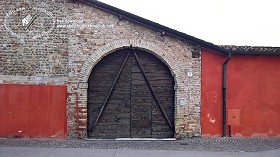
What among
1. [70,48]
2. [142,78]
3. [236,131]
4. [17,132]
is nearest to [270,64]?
[236,131]

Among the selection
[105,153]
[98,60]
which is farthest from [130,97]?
[105,153]

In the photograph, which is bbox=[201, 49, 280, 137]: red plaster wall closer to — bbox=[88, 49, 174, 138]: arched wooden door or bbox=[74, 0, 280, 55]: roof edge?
bbox=[74, 0, 280, 55]: roof edge

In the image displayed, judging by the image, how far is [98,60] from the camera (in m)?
8.91

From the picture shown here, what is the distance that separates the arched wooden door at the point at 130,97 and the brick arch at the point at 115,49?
→ 0.26 meters

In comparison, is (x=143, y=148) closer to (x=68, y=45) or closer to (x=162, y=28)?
(x=162, y=28)

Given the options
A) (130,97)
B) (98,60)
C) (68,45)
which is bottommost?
(130,97)

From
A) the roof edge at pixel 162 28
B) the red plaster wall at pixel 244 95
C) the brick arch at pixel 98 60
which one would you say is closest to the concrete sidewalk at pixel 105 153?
the brick arch at pixel 98 60

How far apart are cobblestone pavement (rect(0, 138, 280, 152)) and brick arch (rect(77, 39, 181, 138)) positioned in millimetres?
755

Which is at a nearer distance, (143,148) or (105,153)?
(105,153)

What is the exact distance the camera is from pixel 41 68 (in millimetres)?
8828

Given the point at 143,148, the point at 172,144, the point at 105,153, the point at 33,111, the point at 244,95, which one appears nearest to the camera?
the point at 105,153

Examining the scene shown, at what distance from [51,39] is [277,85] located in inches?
309

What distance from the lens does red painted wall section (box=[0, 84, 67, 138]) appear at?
872 cm

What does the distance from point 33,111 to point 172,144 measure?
180 inches
